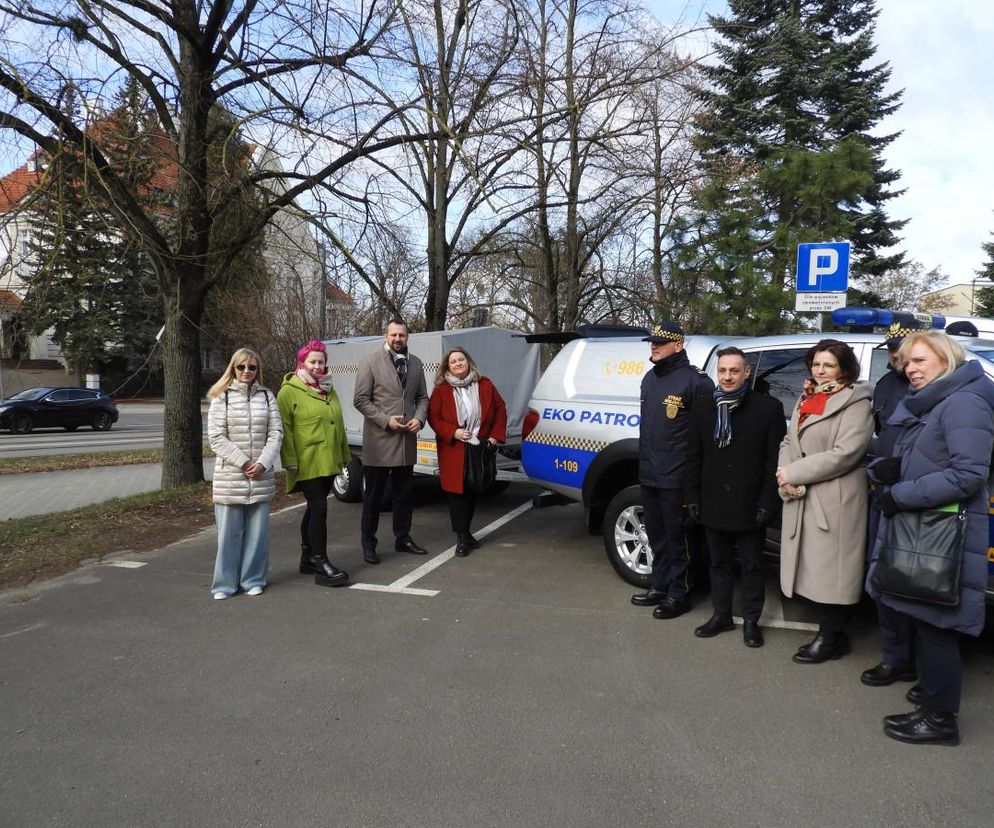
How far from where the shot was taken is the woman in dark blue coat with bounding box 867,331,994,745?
3.02 m

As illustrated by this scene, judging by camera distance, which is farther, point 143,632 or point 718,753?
point 143,632

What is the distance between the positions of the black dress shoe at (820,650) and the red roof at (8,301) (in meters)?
7.94

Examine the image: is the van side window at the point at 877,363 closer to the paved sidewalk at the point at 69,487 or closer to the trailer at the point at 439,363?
the trailer at the point at 439,363

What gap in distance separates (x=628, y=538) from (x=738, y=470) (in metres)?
1.47

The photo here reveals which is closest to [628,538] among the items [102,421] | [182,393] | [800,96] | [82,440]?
[182,393]

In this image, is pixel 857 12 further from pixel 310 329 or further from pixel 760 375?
pixel 760 375

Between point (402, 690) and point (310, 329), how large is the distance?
1623cm

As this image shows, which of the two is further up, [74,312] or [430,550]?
[74,312]

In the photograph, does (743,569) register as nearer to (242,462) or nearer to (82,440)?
(242,462)

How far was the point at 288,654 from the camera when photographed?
4156 millimetres

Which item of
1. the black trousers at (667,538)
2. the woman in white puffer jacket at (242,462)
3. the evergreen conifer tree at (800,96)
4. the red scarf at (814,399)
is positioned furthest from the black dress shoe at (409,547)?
the evergreen conifer tree at (800,96)

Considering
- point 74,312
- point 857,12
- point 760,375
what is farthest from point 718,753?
point 857,12

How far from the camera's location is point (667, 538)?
15.9 feet

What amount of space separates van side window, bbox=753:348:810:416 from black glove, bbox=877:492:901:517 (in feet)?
5.09
